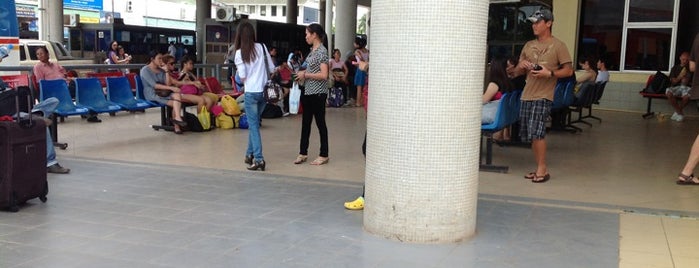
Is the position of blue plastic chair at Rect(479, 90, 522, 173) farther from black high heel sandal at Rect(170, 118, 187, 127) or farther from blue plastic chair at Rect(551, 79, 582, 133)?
black high heel sandal at Rect(170, 118, 187, 127)

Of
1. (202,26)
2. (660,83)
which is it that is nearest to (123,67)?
(660,83)

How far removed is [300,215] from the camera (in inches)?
203

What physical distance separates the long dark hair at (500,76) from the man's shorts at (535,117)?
850 millimetres

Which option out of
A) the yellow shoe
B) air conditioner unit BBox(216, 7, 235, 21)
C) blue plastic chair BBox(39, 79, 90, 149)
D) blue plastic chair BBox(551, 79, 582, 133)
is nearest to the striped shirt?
the yellow shoe

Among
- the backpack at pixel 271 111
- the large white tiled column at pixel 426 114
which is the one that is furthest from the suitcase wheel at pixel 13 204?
the backpack at pixel 271 111

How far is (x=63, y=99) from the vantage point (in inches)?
356

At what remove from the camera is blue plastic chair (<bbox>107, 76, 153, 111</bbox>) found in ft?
32.8

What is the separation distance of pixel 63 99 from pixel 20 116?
12.6ft

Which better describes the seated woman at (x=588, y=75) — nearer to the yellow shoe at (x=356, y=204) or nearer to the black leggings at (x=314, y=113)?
the black leggings at (x=314, y=113)

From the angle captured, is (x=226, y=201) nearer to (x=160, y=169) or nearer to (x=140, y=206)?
(x=140, y=206)

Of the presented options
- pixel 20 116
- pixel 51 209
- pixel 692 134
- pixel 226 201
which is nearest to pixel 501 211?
pixel 226 201

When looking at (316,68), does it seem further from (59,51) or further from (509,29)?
(59,51)

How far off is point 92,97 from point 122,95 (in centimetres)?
63

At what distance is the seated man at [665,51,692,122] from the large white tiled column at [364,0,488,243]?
36.6 feet
